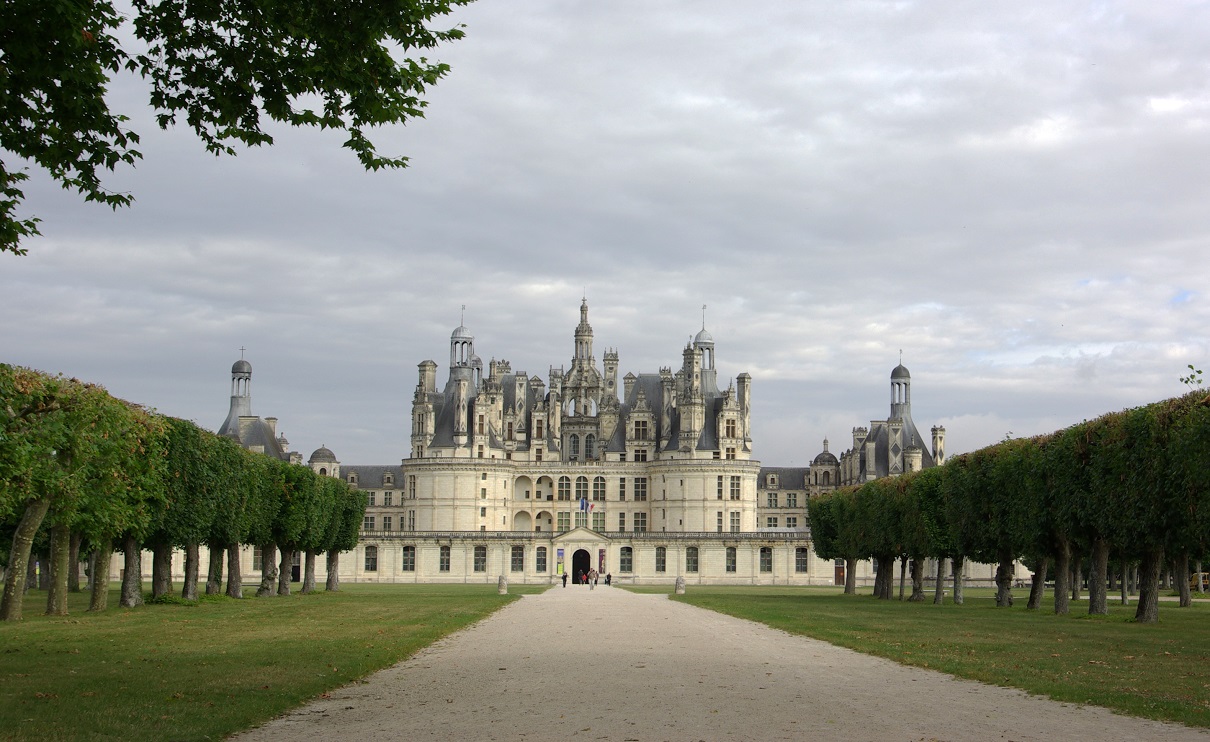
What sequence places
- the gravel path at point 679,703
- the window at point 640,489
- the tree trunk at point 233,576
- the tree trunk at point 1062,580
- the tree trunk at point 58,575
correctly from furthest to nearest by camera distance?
the window at point 640,489 → the tree trunk at point 233,576 → the tree trunk at point 1062,580 → the tree trunk at point 58,575 → the gravel path at point 679,703

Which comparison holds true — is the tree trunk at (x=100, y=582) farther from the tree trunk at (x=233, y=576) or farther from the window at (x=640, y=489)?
the window at (x=640, y=489)

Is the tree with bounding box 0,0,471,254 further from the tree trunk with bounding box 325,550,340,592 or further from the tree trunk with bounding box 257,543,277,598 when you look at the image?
the tree trunk with bounding box 325,550,340,592

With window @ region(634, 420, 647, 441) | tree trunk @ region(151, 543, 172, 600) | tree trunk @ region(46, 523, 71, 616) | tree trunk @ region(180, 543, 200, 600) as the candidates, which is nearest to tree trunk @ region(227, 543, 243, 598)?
tree trunk @ region(151, 543, 172, 600)

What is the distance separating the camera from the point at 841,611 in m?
43.3

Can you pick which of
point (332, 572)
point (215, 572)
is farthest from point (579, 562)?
point (215, 572)

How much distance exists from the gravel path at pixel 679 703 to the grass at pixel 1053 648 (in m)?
0.85

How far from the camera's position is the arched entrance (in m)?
102

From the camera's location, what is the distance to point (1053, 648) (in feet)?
82.2

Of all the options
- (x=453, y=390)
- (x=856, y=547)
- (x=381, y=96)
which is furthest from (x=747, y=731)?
(x=453, y=390)

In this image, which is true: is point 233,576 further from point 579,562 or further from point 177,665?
point 579,562

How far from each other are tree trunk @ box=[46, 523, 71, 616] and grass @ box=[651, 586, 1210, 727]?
777 inches

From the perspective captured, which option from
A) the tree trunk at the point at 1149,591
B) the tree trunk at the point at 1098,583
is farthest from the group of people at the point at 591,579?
the tree trunk at the point at 1149,591

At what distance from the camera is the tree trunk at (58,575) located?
34.4 metres

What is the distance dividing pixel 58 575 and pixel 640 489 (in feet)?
267
